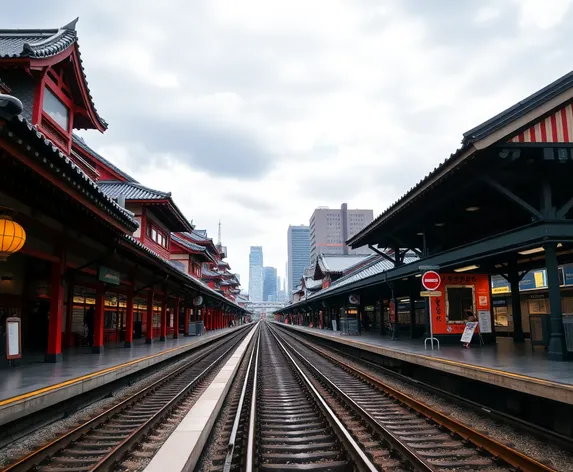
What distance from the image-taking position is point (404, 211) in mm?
14570

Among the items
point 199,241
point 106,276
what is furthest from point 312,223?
point 106,276

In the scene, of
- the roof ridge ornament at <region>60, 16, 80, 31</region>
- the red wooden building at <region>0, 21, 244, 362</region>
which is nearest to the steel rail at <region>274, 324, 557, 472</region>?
the red wooden building at <region>0, 21, 244, 362</region>

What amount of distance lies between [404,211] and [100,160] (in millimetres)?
20245

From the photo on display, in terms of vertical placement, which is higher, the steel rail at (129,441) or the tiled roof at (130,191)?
the tiled roof at (130,191)

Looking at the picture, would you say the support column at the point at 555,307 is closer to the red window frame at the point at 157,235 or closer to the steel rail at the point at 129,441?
the steel rail at the point at 129,441

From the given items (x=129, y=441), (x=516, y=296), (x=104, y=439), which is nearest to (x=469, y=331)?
(x=516, y=296)

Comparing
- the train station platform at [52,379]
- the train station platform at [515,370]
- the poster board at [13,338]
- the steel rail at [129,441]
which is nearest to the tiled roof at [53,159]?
the train station platform at [52,379]

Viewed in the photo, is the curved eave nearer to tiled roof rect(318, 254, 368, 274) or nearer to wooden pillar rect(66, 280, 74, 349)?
wooden pillar rect(66, 280, 74, 349)

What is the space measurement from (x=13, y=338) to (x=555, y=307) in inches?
497

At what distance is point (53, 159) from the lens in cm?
595

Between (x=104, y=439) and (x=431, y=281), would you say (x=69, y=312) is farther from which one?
(x=431, y=281)

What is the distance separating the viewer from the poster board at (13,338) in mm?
9383

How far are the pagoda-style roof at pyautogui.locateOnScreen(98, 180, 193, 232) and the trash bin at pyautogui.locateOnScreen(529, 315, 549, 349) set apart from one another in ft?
61.1

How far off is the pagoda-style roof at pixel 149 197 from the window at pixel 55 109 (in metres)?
6.58
